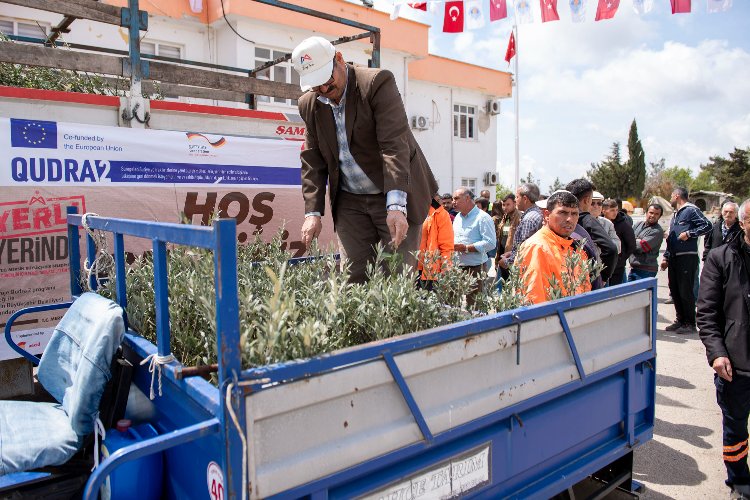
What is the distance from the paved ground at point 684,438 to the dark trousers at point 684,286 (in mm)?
1174

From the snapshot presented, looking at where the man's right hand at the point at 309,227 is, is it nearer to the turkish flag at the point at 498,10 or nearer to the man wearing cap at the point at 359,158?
the man wearing cap at the point at 359,158

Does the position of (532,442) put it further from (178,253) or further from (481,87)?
(481,87)

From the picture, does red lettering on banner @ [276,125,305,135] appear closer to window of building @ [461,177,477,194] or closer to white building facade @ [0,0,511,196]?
white building facade @ [0,0,511,196]

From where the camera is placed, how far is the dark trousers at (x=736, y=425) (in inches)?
124

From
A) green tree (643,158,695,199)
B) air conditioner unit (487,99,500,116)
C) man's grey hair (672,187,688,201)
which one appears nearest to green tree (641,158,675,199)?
green tree (643,158,695,199)

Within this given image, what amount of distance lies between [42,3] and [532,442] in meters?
4.45

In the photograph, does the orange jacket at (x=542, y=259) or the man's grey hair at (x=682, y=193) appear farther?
the man's grey hair at (x=682, y=193)

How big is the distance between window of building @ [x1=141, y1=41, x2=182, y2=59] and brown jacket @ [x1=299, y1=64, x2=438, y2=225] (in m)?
10.1

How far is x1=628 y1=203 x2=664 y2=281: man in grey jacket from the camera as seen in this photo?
7363mm

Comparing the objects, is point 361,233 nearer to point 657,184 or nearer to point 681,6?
point 681,6

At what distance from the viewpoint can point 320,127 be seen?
330 cm

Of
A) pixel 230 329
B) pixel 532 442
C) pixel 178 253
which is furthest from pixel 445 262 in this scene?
pixel 230 329

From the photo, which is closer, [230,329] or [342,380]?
[230,329]

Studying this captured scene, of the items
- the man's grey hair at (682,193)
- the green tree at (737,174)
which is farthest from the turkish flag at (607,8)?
the green tree at (737,174)
